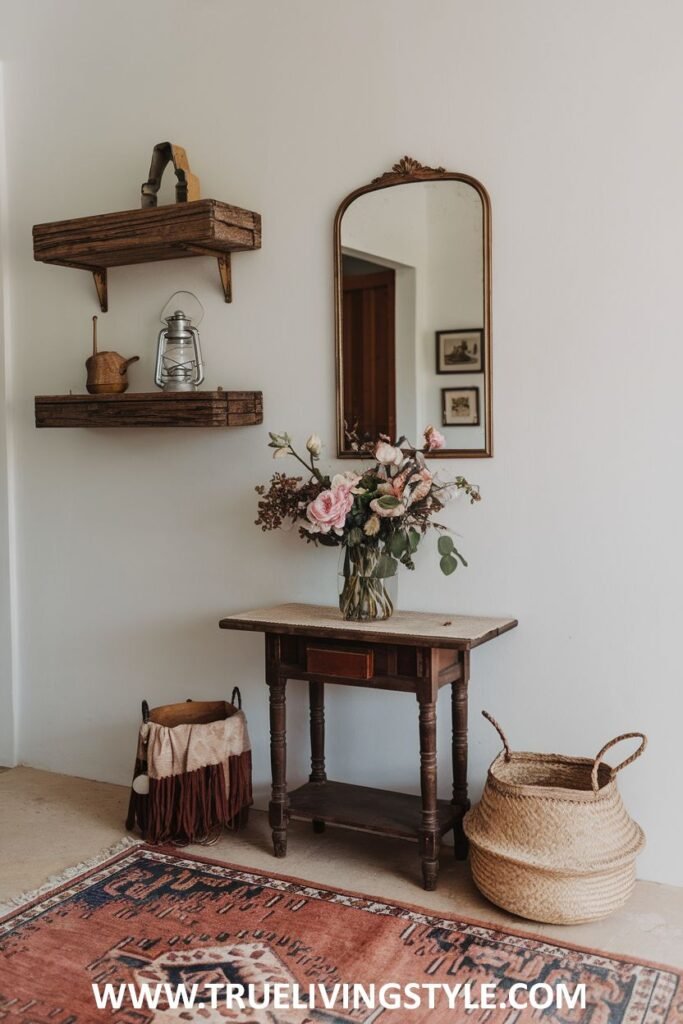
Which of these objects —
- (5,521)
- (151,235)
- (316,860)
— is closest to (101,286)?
(151,235)

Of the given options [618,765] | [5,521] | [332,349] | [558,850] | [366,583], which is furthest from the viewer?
[5,521]

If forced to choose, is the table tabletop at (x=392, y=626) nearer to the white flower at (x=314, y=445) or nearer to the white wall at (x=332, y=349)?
the white wall at (x=332, y=349)

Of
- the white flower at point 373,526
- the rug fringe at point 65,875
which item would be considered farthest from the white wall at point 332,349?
the rug fringe at point 65,875

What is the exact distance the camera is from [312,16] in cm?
333

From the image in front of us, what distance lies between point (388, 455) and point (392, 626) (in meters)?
0.48

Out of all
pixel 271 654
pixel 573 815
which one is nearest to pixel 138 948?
pixel 271 654

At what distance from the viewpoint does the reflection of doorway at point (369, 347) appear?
3.22m

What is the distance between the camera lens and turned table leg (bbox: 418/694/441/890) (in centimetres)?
285

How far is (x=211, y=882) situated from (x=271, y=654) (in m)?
0.65

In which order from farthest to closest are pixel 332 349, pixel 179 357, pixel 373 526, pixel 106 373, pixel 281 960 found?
pixel 106 373, pixel 179 357, pixel 332 349, pixel 373 526, pixel 281 960

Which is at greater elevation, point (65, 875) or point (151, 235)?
point (151, 235)

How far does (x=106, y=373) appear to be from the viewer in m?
3.63

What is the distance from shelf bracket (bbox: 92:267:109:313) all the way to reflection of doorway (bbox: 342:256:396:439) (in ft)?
3.26

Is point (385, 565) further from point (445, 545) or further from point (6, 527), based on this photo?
point (6, 527)
